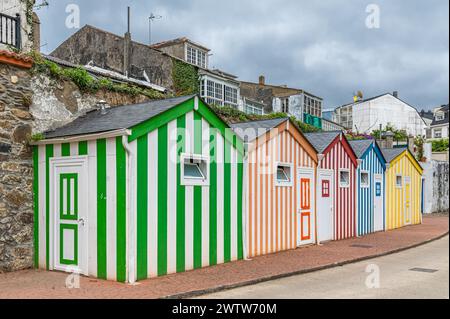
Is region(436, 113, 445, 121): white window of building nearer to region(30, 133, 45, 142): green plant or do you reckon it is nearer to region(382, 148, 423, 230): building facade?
region(382, 148, 423, 230): building facade

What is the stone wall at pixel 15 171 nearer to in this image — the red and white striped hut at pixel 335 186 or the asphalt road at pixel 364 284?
the asphalt road at pixel 364 284

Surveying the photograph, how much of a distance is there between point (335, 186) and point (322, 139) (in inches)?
61.7

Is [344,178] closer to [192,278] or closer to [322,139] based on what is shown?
[322,139]

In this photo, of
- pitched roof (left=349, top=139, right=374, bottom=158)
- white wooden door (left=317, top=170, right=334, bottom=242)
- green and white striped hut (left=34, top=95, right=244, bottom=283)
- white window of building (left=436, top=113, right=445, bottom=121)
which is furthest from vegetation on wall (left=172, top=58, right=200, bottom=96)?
white window of building (left=436, top=113, right=445, bottom=121)

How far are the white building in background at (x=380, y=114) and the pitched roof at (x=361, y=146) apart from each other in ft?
112

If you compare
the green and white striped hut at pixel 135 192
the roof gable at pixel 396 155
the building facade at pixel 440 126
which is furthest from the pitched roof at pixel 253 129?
the building facade at pixel 440 126

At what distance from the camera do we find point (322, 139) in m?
16.2

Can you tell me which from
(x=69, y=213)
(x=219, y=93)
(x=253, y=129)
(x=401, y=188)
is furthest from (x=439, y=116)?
(x=69, y=213)

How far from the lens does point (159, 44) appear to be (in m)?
32.6

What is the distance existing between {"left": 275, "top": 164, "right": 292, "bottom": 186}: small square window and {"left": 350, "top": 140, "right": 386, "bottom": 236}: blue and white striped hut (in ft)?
16.4

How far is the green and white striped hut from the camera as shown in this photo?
8.70 m

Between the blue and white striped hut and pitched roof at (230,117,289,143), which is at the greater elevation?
pitched roof at (230,117,289,143)

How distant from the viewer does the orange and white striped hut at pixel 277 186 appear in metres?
11.9

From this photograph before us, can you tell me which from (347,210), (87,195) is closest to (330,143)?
(347,210)
